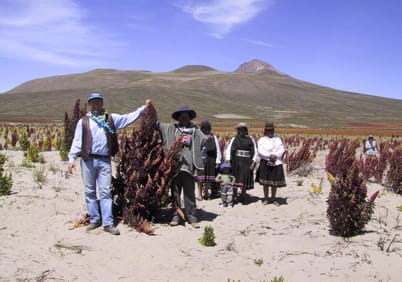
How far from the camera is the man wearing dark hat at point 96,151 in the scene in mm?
5508

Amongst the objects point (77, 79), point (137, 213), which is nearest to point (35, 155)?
point (137, 213)

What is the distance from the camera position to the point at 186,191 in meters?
6.37

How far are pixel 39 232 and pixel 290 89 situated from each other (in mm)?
139796

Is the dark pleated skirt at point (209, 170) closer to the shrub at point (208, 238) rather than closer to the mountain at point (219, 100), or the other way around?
the shrub at point (208, 238)

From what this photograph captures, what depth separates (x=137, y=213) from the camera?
6098 millimetres

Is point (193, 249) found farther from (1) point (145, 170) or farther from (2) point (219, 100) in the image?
(2) point (219, 100)

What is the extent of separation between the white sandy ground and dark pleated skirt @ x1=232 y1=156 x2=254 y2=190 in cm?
75

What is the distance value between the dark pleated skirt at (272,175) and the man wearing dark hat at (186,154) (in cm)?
180

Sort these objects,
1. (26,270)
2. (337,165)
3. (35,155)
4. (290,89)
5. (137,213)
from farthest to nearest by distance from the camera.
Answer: (290,89) < (35,155) < (337,165) < (137,213) < (26,270)

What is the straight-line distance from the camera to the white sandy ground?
4.48m

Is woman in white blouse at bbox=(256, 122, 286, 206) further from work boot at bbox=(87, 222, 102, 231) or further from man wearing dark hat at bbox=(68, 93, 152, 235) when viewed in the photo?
work boot at bbox=(87, 222, 102, 231)

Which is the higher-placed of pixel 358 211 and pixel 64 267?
pixel 358 211

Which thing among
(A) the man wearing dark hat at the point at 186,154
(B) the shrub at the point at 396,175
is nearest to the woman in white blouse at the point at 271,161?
(A) the man wearing dark hat at the point at 186,154

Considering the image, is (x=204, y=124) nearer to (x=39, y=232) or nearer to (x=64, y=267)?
(x=39, y=232)
